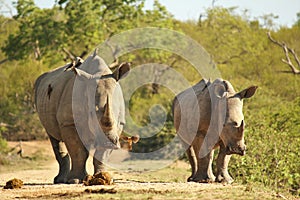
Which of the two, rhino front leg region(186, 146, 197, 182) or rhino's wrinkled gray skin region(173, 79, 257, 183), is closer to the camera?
rhino's wrinkled gray skin region(173, 79, 257, 183)

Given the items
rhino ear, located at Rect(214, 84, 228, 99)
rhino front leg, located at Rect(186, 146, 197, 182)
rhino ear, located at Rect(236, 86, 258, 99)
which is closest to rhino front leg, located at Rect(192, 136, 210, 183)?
rhino ear, located at Rect(214, 84, 228, 99)

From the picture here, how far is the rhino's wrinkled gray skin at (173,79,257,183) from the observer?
1234 centimetres

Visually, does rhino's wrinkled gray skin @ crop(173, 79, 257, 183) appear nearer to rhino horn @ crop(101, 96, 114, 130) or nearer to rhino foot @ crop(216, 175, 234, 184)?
rhino foot @ crop(216, 175, 234, 184)

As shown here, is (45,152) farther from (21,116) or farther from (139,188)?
(139,188)

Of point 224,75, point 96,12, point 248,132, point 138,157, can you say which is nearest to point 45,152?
point 138,157

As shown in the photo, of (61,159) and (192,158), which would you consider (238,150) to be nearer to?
(192,158)

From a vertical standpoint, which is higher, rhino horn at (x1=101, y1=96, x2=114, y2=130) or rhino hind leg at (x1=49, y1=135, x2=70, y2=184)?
rhino horn at (x1=101, y1=96, x2=114, y2=130)

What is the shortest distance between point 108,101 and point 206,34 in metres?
34.4

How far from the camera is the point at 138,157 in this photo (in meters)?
28.0

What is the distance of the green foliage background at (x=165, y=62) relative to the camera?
15.5 metres

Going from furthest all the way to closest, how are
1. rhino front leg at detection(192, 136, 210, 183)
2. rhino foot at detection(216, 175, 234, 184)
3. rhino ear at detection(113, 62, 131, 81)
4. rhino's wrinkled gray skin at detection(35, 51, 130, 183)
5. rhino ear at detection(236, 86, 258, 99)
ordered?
rhino front leg at detection(192, 136, 210, 183)
rhino ear at detection(236, 86, 258, 99)
rhino foot at detection(216, 175, 234, 184)
rhino ear at detection(113, 62, 131, 81)
rhino's wrinkled gray skin at detection(35, 51, 130, 183)

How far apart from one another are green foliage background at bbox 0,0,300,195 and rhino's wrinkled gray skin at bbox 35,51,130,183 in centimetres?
349

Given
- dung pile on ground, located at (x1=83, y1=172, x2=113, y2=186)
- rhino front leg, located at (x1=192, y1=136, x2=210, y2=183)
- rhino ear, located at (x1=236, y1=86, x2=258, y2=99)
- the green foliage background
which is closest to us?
dung pile on ground, located at (x1=83, y1=172, x2=113, y2=186)

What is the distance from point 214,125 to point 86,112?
251 centimetres
